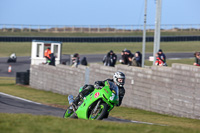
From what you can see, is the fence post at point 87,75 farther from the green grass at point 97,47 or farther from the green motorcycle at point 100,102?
the green grass at point 97,47

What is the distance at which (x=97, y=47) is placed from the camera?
6119 cm

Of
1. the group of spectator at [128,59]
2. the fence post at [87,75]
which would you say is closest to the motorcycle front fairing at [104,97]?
the group of spectator at [128,59]

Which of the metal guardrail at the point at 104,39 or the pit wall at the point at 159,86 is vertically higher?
the metal guardrail at the point at 104,39

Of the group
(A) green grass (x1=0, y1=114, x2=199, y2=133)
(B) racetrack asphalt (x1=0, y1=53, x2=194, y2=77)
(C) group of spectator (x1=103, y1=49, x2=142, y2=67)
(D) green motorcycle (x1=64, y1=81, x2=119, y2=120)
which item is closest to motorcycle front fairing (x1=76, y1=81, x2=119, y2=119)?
(D) green motorcycle (x1=64, y1=81, x2=119, y2=120)

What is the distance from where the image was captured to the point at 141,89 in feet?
58.6

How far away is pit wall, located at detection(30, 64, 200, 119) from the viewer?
14969mm

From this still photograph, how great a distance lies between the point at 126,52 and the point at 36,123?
546 inches

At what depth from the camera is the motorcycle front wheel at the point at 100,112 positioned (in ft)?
34.2

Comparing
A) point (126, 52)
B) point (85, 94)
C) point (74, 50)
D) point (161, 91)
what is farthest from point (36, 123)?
point (74, 50)

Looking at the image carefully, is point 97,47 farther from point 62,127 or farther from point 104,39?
point 62,127

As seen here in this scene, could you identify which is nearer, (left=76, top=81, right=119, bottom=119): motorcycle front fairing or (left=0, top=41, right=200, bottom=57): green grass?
(left=76, top=81, right=119, bottom=119): motorcycle front fairing

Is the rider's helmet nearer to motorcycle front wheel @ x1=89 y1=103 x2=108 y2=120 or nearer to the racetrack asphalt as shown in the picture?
motorcycle front wheel @ x1=89 y1=103 x2=108 y2=120

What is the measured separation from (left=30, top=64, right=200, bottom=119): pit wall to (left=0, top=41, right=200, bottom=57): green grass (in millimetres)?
33942

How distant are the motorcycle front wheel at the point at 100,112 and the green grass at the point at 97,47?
4460 cm
